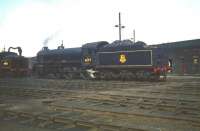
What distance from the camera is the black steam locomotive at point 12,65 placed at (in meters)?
32.6

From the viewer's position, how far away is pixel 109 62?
26453 mm

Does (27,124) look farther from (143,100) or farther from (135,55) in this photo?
(135,55)

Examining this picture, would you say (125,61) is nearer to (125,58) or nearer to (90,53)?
(125,58)

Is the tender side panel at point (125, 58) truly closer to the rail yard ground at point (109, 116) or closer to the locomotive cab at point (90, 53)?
the locomotive cab at point (90, 53)

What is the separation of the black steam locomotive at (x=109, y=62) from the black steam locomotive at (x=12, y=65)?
3.16m

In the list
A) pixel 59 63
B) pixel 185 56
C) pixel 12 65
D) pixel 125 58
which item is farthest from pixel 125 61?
pixel 185 56

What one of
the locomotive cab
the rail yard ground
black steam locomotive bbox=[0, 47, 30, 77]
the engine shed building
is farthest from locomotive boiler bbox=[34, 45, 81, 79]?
the rail yard ground

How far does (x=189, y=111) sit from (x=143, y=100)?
3.05m

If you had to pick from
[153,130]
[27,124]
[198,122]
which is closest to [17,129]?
[27,124]

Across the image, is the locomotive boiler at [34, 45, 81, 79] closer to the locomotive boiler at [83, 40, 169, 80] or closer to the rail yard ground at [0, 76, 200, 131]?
the locomotive boiler at [83, 40, 169, 80]

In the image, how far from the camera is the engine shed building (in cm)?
3613

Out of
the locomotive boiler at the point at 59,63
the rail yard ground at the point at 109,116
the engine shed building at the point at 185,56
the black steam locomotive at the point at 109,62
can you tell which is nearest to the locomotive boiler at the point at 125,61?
the black steam locomotive at the point at 109,62

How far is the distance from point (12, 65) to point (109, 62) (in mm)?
11793

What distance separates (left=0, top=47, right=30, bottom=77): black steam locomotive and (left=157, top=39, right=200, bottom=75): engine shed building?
626 inches
